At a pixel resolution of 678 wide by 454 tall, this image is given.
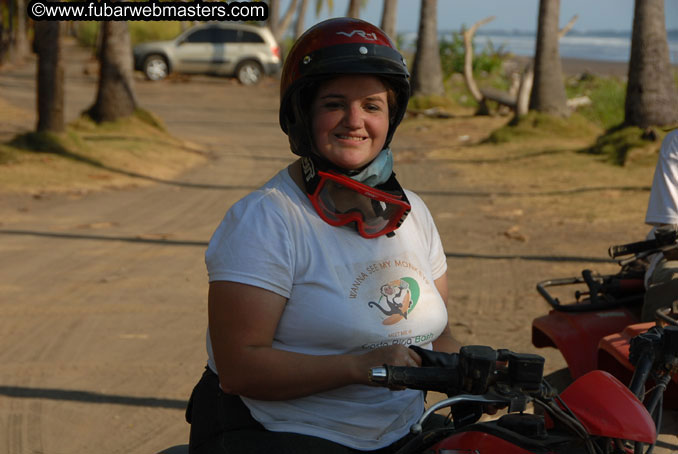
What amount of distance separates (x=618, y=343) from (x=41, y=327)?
4006 mm

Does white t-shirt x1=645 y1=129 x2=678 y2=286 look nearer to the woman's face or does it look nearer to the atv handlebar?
the atv handlebar

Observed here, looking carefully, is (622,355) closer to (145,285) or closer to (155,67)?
(145,285)

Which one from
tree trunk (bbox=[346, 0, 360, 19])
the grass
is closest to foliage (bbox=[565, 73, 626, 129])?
tree trunk (bbox=[346, 0, 360, 19])

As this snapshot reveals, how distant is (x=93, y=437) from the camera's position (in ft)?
14.4

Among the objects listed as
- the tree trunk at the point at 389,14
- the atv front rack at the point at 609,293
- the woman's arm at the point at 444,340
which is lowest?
the atv front rack at the point at 609,293

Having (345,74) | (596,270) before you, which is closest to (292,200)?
(345,74)

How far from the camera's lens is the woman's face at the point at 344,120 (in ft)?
8.22

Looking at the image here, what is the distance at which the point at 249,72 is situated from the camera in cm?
3394

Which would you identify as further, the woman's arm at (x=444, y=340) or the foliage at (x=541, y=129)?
the foliage at (x=541, y=129)

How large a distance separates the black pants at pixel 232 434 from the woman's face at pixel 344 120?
729mm

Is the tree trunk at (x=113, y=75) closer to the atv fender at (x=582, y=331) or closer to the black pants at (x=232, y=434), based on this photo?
the atv fender at (x=582, y=331)

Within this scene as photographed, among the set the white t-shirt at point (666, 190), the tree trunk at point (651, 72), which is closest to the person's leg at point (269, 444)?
the white t-shirt at point (666, 190)

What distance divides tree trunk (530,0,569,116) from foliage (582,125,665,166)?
2931 mm

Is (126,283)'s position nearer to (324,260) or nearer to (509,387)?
(324,260)
